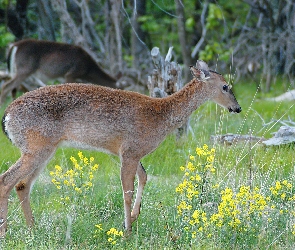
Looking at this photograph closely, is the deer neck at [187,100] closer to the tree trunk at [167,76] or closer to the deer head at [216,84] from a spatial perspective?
the deer head at [216,84]

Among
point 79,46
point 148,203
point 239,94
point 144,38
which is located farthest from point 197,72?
point 144,38

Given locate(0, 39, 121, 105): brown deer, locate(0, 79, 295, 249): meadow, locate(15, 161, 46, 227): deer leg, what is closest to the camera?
locate(0, 79, 295, 249): meadow

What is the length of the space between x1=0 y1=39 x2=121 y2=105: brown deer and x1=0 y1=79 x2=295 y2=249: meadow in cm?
479

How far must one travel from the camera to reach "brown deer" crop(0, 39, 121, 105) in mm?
13523

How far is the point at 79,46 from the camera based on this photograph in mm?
14086

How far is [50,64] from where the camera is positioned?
1377 centimetres

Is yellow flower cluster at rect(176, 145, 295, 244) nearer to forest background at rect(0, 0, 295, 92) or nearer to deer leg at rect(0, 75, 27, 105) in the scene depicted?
deer leg at rect(0, 75, 27, 105)

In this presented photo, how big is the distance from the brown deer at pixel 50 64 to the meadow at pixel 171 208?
4.79m

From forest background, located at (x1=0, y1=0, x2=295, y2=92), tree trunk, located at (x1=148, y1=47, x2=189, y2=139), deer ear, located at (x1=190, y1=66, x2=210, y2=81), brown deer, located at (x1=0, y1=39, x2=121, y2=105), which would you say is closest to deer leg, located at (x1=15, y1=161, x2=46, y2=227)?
deer ear, located at (x1=190, y1=66, x2=210, y2=81)

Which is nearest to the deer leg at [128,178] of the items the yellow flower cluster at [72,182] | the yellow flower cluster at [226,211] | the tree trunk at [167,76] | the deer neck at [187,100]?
the yellow flower cluster at [72,182]

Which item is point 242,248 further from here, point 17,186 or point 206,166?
point 17,186

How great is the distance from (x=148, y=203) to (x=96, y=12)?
1210 cm

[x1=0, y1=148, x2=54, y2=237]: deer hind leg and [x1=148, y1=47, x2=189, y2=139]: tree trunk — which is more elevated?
[x1=0, y1=148, x2=54, y2=237]: deer hind leg

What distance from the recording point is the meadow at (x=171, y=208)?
6.13m
